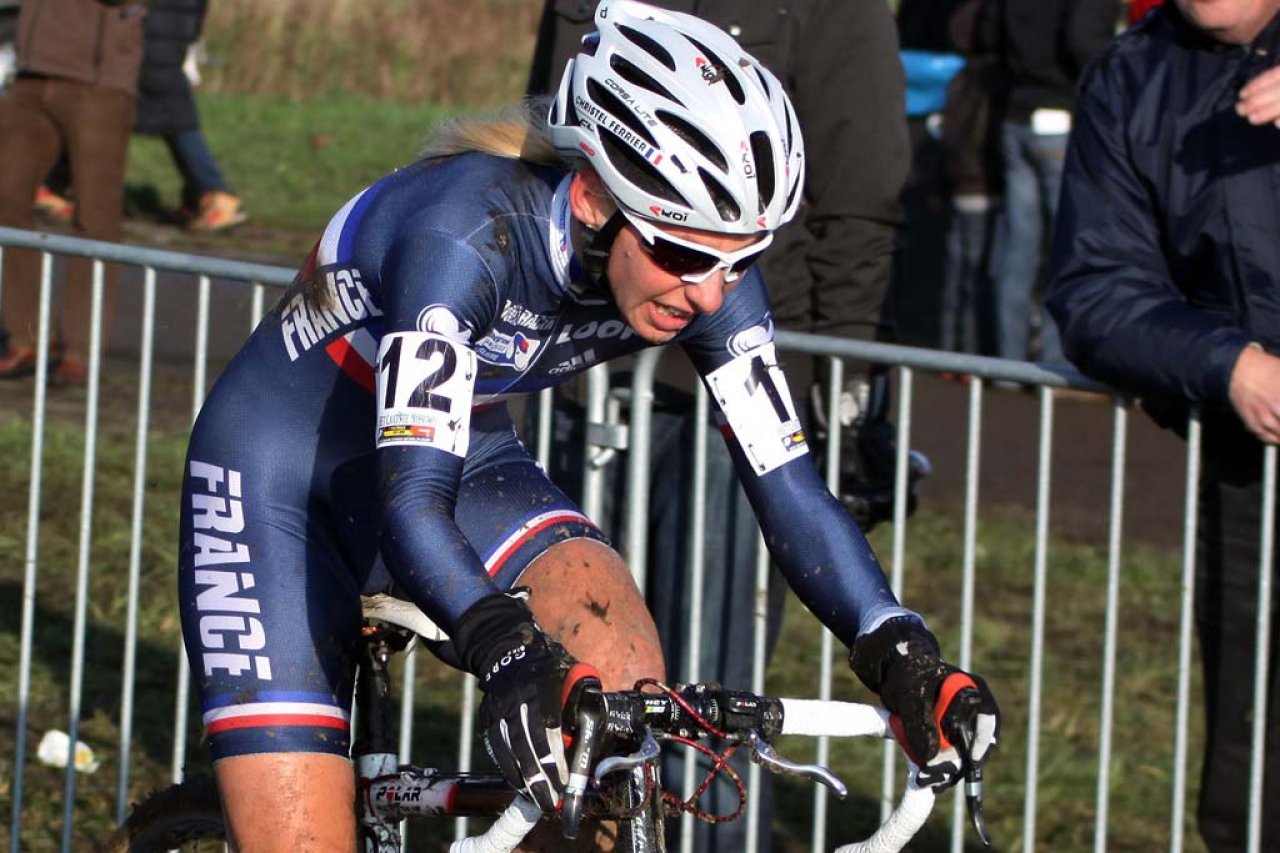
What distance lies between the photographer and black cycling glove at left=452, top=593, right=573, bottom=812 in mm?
2814

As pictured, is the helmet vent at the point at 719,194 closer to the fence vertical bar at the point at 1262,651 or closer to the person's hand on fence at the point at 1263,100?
the person's hand on fence at the point at 1263,100

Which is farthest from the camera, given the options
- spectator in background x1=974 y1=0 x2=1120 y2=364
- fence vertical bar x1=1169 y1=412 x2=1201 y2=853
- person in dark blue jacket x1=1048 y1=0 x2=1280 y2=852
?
spectator in background x1=974 y1=0 x2=1120 y2=364

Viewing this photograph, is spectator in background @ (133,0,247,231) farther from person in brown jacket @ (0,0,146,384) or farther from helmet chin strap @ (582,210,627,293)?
helmet chin strap @ (582,210,627,293)

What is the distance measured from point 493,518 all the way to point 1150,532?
17.9 feet

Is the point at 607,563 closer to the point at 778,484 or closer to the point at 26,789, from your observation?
the point at 778,484

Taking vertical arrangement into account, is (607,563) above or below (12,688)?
above

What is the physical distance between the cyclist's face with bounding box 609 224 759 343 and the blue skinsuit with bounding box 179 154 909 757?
0.18 meters

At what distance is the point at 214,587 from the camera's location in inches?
146

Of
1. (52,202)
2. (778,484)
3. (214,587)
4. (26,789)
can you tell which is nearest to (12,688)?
(26,789)

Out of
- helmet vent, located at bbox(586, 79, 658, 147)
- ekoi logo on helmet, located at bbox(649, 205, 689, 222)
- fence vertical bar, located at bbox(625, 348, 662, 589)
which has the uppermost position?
helmet vent, located at bbox(586, 79, 658, 147)

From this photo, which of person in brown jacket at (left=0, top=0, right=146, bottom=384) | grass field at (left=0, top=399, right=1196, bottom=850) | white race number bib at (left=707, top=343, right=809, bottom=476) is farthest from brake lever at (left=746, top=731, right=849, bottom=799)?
person in brown jacket at (left=0, top=0, right=146, bottom=384)

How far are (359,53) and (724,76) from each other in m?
18.4

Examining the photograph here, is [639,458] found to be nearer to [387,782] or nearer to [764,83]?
[387,782]

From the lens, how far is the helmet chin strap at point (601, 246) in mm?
3346
